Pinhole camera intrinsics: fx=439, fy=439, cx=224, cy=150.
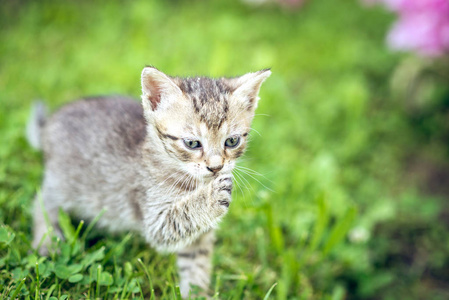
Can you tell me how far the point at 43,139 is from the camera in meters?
2.85

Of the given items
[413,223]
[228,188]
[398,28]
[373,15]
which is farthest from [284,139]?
[373,15]

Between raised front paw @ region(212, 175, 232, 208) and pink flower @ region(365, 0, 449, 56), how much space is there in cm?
263

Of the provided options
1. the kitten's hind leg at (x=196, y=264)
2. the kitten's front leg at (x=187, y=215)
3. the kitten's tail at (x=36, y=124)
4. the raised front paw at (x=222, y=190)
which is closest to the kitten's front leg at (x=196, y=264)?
the kitten's hind leg at (x=196, y=264)

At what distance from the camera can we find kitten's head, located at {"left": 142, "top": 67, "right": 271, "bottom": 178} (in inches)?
84.2

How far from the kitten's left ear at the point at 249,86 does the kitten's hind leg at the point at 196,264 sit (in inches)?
30.4

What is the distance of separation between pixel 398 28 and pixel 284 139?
152 centimetres

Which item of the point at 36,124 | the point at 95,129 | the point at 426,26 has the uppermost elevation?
the point at 426,26

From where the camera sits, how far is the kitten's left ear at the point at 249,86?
226 centimetres

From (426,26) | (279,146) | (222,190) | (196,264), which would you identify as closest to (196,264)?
(196,264)

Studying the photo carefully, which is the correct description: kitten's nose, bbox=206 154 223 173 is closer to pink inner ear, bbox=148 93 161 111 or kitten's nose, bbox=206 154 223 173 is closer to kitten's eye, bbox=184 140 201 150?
kitten's eye, bbox=184 140 201 150

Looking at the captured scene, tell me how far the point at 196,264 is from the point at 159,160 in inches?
25.4

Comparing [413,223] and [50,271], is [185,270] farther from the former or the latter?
[413,223]

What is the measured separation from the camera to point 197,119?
214 centimetres

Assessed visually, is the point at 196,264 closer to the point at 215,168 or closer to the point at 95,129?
the point at 215,168
